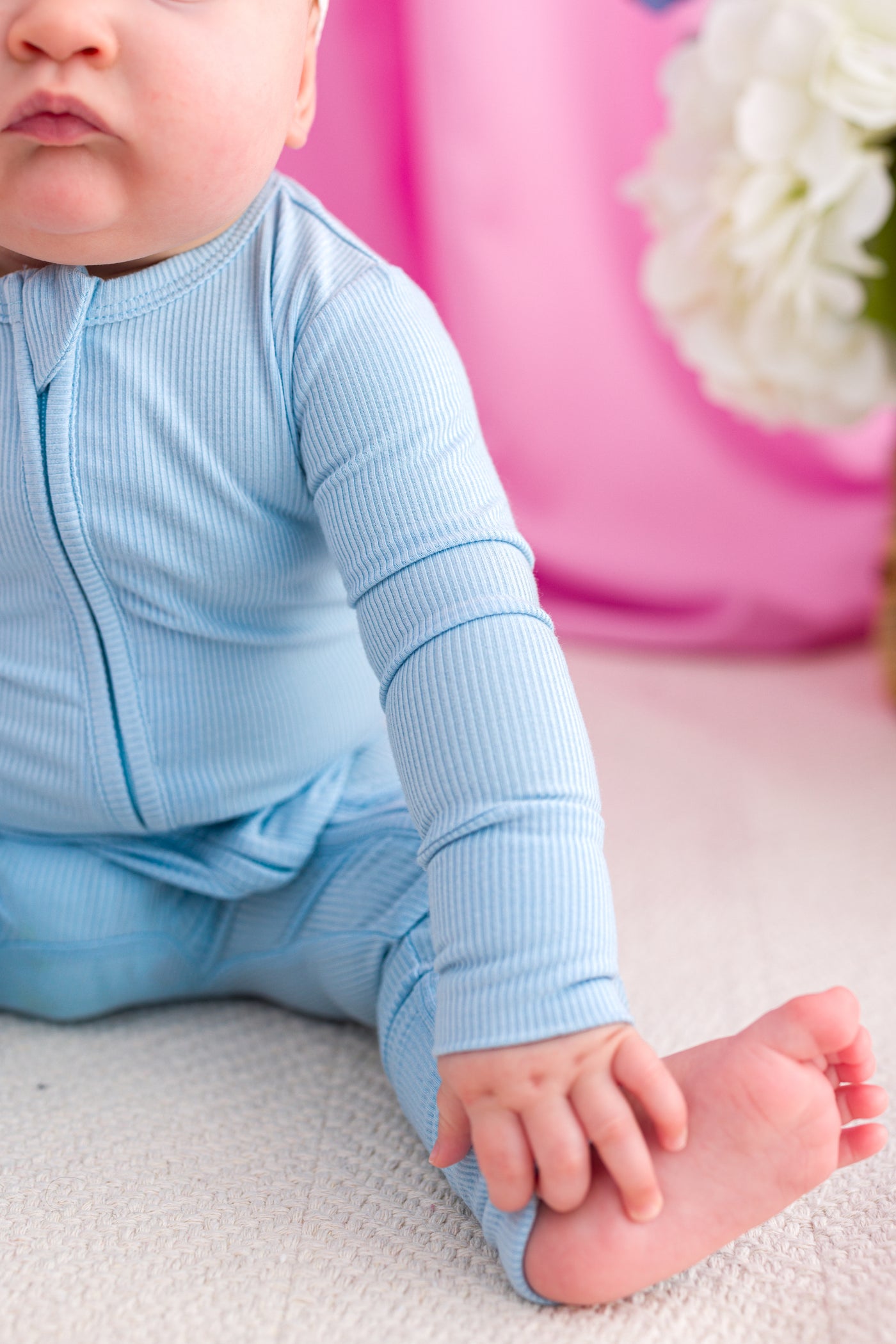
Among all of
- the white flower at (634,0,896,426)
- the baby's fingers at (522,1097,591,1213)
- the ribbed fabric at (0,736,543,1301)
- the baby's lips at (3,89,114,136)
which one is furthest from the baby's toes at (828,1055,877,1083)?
the white flower at (634,0,896,426)

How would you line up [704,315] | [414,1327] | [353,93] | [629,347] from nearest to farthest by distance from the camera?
[414,1327] < [704,315] < [353,93] < [629,347]

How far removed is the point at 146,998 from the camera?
0.71 metres

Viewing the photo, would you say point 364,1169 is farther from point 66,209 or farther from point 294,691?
point 66,209

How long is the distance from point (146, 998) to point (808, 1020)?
37cm

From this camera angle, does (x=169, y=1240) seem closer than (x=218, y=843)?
Yes

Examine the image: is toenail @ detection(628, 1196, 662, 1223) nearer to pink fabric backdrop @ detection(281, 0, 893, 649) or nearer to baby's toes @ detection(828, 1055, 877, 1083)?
baby's toes @ detection(828, 1055, 877, 1083)

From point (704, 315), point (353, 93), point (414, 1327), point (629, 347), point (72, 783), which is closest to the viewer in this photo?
point (414, 1327)

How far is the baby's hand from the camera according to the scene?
47 centimetres

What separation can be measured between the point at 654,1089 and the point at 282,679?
0.30m

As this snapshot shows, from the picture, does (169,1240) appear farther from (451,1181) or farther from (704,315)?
(704,315)

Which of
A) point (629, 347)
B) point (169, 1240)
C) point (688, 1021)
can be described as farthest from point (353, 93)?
point (169, 1240)

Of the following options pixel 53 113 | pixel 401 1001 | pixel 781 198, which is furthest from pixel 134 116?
pixel 781 198

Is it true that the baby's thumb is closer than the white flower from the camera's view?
Yes

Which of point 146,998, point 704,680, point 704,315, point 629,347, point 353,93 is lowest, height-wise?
point 704,680
